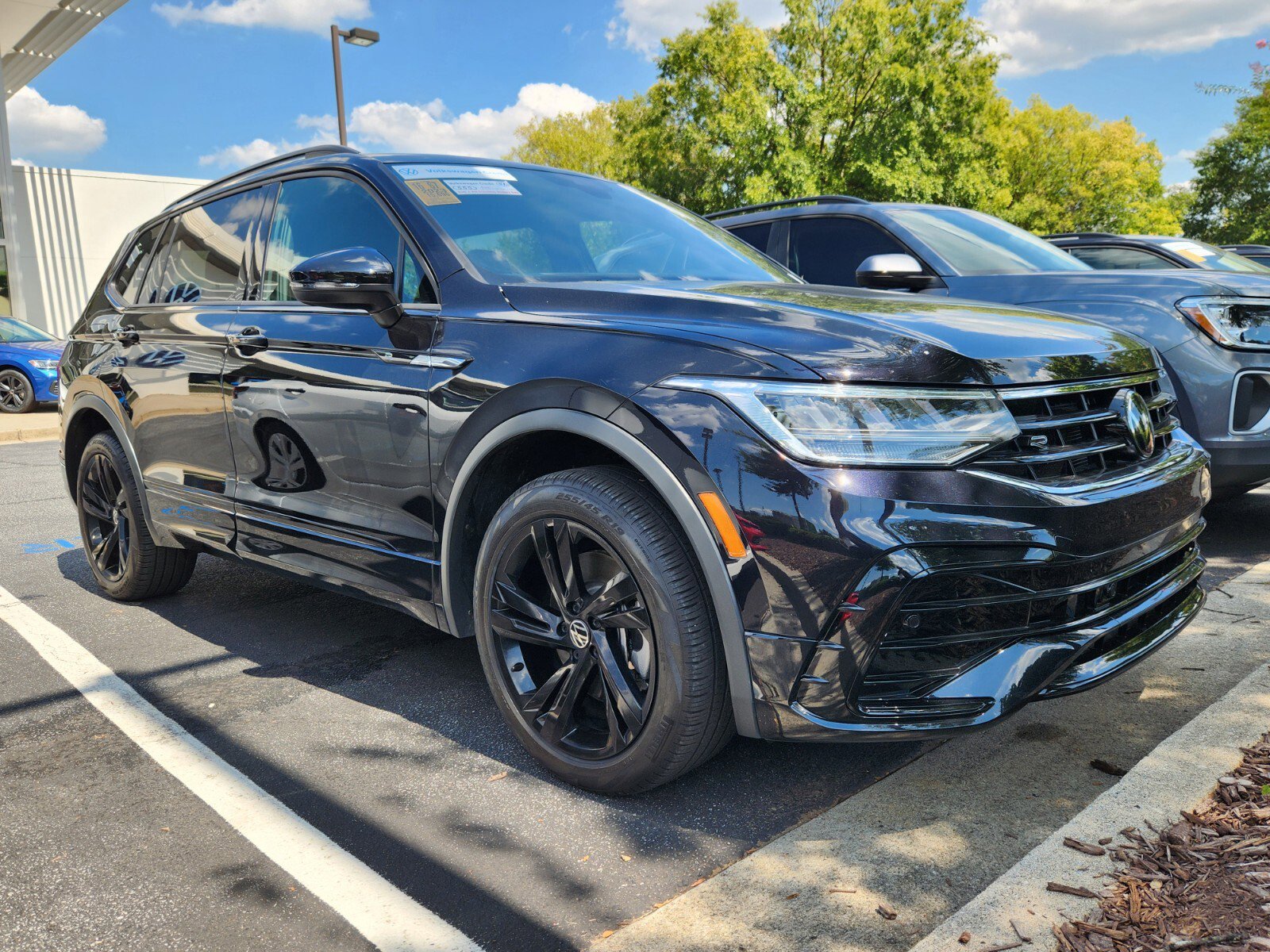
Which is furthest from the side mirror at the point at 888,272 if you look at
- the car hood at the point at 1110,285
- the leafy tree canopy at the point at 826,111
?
the leafy tree canopy at the point at 826,111

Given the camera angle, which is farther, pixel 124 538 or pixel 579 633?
pixel 124 538

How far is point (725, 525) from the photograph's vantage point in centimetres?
228

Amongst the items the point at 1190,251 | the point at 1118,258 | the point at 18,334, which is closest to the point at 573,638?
the point at 1190,251

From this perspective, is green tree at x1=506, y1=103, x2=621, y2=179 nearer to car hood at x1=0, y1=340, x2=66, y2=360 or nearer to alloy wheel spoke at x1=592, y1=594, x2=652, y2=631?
car hood at x1=0, y1=340, x2=66, y2=360

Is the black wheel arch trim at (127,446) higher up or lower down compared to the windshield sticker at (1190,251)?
lower down

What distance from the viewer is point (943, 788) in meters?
2.67

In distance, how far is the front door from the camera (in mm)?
3029

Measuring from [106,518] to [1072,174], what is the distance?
Result: 47343mm

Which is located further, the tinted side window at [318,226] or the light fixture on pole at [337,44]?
the light fixture on pole at [337,44]

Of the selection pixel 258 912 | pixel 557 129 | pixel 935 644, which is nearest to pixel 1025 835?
pixel 935 644

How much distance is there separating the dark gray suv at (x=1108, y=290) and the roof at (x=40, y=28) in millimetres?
19477

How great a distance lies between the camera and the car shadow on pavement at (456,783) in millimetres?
2314

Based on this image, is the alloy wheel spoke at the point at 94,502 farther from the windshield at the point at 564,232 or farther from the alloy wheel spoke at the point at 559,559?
the alloy wheel spoke at the point at 559,559

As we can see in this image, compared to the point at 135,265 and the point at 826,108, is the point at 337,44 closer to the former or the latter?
the point at 135,265
